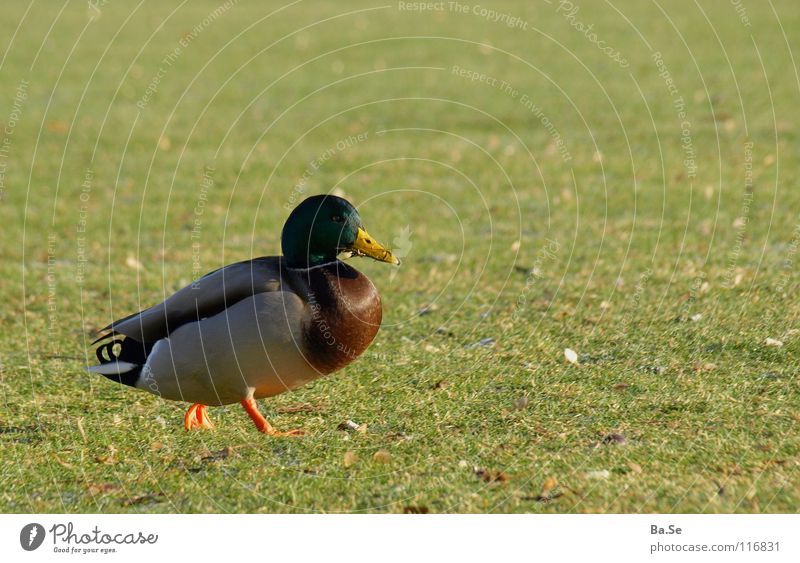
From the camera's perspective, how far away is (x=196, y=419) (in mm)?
5582

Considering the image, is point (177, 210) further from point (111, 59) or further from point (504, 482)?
point (111, 59)

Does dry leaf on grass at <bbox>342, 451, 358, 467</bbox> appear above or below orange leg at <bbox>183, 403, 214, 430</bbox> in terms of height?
below

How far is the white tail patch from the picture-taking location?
5383mm

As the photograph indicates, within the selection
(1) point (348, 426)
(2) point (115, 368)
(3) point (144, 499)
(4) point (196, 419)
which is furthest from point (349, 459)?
(2) point (115, 368)

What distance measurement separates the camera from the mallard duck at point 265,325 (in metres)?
5.05

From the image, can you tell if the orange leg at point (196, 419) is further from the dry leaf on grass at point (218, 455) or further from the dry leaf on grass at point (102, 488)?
the dry leaf on grass at point (102, 488)

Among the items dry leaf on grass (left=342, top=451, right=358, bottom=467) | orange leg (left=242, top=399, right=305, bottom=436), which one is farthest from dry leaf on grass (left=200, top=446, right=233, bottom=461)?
dry leaf on grass (left=342, top=451, right=358, bottom=467)

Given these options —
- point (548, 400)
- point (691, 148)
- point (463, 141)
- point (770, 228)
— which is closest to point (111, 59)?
point (463, 141)

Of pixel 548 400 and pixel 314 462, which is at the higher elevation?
pixel 548 400

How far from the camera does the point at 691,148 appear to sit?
13328 mm

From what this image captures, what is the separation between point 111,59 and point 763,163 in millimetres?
12128

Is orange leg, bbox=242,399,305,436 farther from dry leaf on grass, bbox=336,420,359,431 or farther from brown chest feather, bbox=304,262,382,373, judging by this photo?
brown chest feather, bbox=304,262,382,373

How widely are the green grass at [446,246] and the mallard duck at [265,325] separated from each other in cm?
32

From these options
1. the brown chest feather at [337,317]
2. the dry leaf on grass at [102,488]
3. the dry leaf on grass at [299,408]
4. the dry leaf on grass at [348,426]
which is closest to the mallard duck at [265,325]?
the brown chest feather at [337,317]
